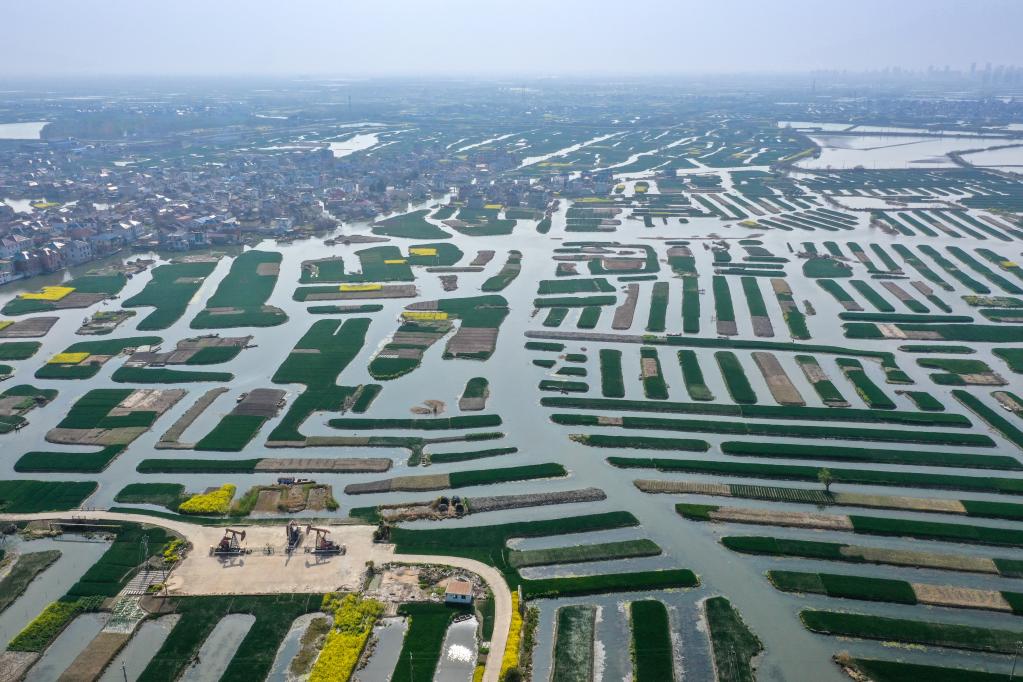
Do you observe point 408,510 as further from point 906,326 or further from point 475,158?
point 475,158

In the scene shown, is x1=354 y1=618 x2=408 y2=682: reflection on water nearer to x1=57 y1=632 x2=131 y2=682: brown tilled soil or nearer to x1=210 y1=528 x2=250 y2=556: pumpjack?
x1=210 y1=528 x2=250 y2=556: pumpjack

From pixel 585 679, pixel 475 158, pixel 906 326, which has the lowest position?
pixel 585 679

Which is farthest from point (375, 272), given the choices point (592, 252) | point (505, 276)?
point (592, 252)

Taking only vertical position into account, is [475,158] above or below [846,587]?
above

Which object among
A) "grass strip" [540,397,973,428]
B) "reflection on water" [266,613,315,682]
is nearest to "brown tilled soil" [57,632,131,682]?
"reflection on water" [266,613,315,682]

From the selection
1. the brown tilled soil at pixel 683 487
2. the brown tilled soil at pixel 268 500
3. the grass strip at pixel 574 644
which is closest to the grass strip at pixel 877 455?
the brown tilled soil at pixel 683 487

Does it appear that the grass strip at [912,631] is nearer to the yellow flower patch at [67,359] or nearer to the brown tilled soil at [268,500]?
the brown tilled soil at [268,500]
